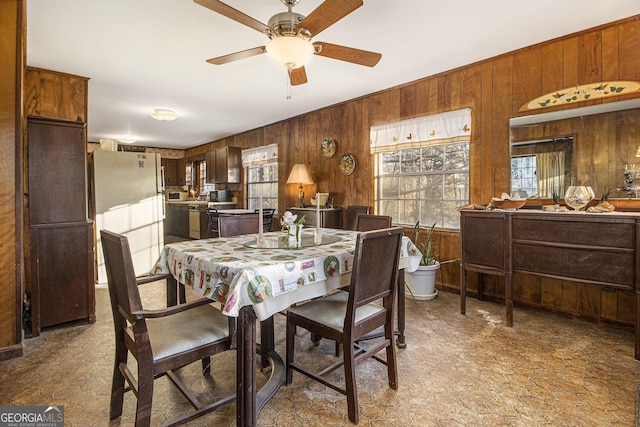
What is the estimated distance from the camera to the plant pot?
325cm

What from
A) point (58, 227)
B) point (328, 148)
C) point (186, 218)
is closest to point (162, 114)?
point (328, 148)

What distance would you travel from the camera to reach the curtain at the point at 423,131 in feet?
11.1

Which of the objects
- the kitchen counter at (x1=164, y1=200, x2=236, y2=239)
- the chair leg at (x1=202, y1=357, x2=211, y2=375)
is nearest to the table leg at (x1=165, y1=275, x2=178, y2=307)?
the chair leg at (x1=202, y1=357, x2=211, y2=375)

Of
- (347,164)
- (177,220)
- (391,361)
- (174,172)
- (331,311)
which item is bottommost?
(391,361)

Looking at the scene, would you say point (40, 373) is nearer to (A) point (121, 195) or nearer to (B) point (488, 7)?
(A) point (121, 195)

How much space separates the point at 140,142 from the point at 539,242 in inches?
336

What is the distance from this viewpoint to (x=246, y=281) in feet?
4.22

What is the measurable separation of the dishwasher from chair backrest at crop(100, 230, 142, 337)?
5.93m

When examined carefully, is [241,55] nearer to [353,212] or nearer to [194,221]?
[353,212]

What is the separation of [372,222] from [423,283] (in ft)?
3.62

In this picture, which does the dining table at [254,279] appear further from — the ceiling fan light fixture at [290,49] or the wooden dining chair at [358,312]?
the ceiling fan light fixture at [290,49]

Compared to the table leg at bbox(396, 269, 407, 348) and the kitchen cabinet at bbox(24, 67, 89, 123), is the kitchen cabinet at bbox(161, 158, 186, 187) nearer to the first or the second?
the kitchen cabinet at bbox(24, 67, 89, 123)

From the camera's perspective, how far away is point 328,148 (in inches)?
189

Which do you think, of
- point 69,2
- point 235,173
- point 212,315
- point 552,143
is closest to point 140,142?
point 235,173
